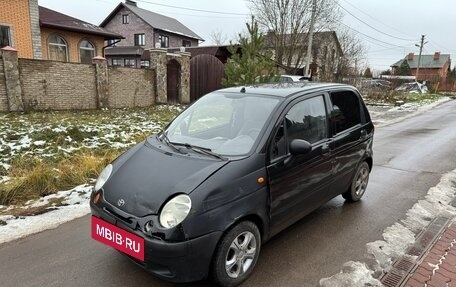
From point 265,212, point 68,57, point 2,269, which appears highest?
point 68,57

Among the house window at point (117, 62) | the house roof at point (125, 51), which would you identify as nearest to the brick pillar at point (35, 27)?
the house roof at point (125, 51)

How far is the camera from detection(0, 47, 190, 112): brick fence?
1162 centimetres

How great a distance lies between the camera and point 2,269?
10.1 ft

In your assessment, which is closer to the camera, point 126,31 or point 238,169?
point 238,169

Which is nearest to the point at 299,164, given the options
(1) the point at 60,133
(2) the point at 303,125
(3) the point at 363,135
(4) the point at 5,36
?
(2) the point at 303,125

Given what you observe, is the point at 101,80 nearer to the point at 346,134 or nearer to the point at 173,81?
the point at 173,81

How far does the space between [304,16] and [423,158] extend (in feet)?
84.6

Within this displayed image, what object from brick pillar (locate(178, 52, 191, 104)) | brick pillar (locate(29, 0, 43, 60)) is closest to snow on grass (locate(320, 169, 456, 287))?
brick pillar (locate(178, 52, 191, 104))

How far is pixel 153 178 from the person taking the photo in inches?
108

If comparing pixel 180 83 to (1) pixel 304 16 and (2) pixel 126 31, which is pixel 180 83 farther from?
(2) pixel 126 31

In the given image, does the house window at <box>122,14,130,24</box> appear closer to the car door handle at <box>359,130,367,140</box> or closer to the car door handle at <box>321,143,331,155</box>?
the car door handle at <box>359,130,367,140</box>

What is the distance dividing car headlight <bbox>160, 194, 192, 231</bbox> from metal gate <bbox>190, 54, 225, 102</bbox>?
16.3 metres

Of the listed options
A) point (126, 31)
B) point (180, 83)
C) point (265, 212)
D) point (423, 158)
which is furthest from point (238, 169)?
point (126, 31)

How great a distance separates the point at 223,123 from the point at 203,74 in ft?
51.8
